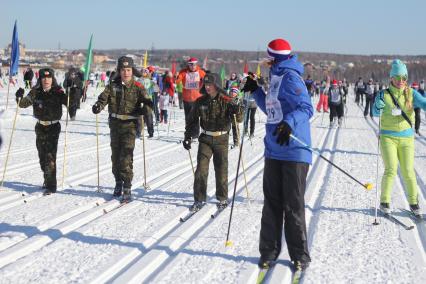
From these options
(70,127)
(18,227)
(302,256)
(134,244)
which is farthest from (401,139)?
(70,127)

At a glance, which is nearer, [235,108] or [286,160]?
[286,160]

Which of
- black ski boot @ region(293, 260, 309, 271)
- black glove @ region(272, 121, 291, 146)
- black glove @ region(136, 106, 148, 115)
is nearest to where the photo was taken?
black glove @ region(272, 121, 291, 146)

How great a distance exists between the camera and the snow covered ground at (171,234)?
4.07 meters

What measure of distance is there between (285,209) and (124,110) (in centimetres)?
305

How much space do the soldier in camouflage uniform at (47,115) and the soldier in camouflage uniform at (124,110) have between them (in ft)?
2.17

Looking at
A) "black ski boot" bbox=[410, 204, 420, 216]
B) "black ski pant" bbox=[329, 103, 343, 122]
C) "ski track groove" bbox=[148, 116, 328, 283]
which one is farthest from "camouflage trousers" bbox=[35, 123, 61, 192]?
"black ski pant" bbox=[329, 103, 343, 122]

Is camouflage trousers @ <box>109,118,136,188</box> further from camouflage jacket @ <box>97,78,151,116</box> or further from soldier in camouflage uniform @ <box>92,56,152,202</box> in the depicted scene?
camouflage jacket @ <box>97,78,151,116</box>

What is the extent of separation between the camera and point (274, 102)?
4.12m

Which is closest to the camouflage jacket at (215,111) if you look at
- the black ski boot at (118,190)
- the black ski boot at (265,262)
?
the black ski boot at (118,190)

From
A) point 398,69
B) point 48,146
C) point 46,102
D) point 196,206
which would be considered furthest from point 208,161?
point 398,69

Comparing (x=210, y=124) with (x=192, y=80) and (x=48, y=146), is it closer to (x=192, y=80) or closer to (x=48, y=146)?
(x=48, y=146)

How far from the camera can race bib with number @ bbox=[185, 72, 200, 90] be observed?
36.9ft

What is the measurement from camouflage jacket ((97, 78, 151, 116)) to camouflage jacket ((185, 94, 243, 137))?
81 cm

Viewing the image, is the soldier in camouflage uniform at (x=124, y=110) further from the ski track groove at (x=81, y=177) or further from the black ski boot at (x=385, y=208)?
the black ski boot at (x=385, y=208)
